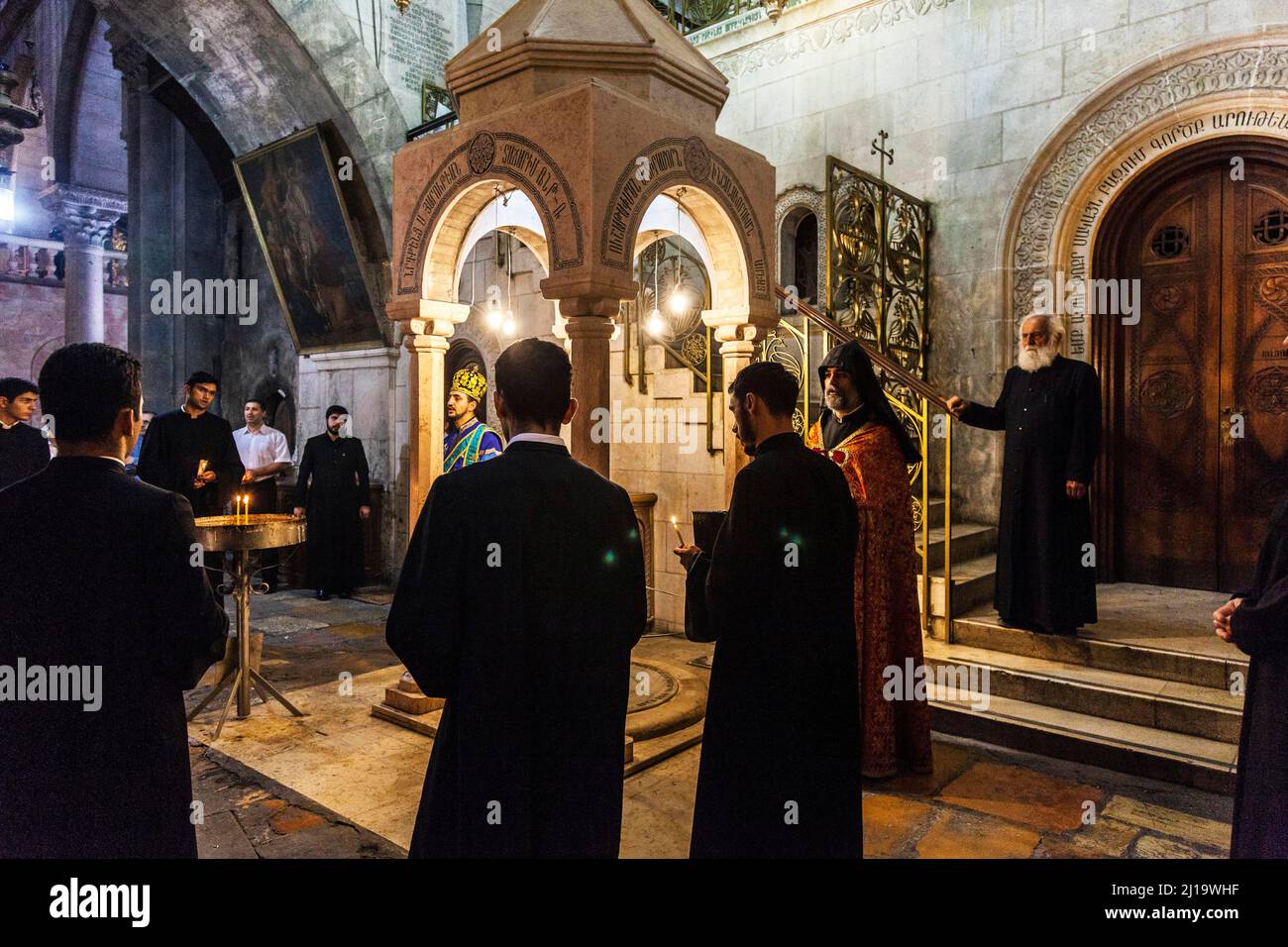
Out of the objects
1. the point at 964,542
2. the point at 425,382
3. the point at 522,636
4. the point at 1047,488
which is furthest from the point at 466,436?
the point at 964,542

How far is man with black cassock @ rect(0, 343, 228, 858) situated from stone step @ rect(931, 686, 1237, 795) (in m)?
3.56

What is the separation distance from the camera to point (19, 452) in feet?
17.3

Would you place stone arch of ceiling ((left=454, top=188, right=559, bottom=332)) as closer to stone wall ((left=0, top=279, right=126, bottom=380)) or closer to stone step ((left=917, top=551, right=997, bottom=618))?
stone step ((left=917, top=551, right=997, bottom=618))

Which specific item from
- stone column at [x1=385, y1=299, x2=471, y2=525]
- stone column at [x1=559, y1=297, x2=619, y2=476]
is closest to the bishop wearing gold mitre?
stone column at [x1=385, y1=299, x2=471, y2=525]

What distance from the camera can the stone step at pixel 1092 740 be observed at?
3.38m

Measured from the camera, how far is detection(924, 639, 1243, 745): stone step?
362cm

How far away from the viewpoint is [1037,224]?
6.18m

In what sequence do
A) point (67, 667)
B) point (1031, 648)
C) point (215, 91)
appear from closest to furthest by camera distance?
1. point (67, 667)
2. point (1031, 648)
3. point (215, 91)

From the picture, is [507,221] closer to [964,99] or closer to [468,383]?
[468,383]

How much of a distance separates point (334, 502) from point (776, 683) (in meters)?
6.56
